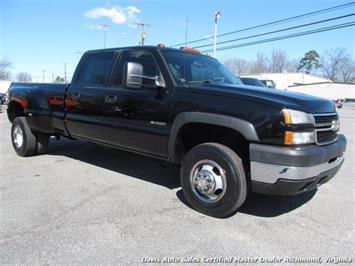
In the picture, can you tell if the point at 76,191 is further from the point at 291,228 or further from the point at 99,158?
the point at 291,228

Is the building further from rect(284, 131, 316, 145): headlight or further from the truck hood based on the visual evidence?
rect(284, 131, 316, 145): headlight

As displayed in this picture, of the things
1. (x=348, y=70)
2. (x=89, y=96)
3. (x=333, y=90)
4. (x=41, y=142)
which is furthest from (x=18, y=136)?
(x=348, y=70)

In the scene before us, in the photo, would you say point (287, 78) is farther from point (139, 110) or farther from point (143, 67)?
point (139, 110)

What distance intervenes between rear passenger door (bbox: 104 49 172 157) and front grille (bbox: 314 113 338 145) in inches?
65.3

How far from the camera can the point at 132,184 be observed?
16.3 feet

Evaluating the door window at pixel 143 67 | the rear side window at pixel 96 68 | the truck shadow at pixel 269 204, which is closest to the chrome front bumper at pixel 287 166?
the truck shadow at pixel 269 204

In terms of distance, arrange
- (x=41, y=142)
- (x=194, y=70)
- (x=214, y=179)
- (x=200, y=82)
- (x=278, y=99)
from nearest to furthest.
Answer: (x=278, y=99), (x=214, y=179), (x=200, y=82), (x=194, y=70), (x=41, y=142)

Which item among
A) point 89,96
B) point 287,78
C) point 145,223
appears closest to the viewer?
point 145,223

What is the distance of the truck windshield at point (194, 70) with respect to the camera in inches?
170

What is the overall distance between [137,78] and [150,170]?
208 cm

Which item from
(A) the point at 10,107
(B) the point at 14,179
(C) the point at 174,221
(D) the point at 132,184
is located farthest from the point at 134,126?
(A) the point at 10,107

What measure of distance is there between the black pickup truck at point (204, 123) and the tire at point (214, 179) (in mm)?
11

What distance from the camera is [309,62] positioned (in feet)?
313

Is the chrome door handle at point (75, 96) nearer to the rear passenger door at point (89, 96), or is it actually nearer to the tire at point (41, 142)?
the rear passenger door at point (89, 96)
